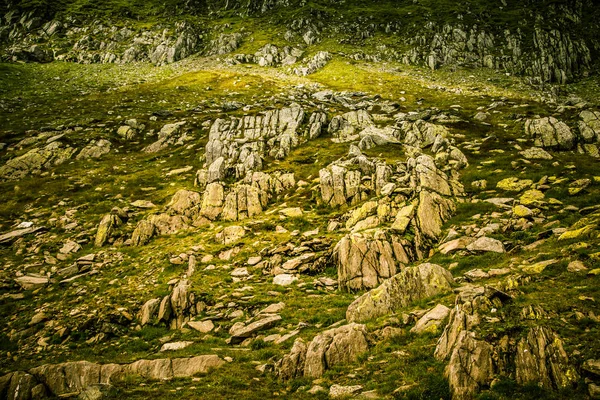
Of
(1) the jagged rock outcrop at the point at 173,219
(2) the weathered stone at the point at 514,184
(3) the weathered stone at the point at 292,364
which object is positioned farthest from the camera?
(1) the jagged rock outcrop at the point at 173,219

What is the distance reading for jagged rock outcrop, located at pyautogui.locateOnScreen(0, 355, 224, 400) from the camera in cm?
1062

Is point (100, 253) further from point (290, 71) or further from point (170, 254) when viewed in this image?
point (290, 71)

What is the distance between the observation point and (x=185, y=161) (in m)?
48.1

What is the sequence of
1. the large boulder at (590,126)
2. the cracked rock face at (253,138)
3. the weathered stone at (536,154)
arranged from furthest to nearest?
the cracked rock face at (253,138), the large boulder at (590,126), the weathered stone at (536,154)

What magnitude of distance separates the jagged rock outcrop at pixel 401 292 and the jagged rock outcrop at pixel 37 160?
171 ft

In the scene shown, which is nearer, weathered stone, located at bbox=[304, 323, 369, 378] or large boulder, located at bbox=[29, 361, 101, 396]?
large boulder, located at bbox=[29, 361, 101, 396]

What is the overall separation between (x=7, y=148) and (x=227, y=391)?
61933 millimetres

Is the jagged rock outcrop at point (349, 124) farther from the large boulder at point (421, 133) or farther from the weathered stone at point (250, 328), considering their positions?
the weathered stone at point (250, 328)

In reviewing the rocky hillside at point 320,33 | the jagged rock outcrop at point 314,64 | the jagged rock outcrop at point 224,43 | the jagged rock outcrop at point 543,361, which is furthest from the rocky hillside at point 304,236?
the jagged rock outcrop at point 224,43

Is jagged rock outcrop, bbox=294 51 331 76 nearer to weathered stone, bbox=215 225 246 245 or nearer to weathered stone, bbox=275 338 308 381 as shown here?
weathered stone, bbox=215 225 246 245

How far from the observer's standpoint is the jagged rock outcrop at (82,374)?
1062 centimetres

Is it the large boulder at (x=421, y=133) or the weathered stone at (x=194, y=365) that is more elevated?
the large boulder at (x=421, y=133)

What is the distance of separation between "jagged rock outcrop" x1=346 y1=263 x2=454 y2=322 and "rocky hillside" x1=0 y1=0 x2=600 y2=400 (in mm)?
104

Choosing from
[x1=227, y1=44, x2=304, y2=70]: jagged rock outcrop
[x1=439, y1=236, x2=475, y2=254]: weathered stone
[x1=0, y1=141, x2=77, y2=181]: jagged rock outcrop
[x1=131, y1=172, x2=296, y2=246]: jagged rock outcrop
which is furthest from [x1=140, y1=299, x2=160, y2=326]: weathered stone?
[x1=227, y1=44, x2=304, y2=70]: jagged rock outcrop
